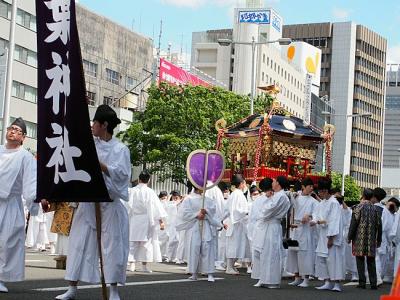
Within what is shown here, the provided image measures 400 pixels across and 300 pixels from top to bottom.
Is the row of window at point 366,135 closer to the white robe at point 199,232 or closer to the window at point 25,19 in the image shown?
the window at point 25,19

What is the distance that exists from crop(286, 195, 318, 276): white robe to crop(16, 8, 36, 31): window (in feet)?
126

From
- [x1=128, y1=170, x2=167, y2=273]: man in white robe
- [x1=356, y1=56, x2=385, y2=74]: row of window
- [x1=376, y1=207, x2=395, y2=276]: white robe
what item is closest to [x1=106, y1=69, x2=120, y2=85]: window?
[x1=376, y1=207, x2=395, y2=276]: white robe

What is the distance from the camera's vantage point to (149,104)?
41688 mm

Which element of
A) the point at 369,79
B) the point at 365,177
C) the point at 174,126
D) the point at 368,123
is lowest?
the point at 174,126

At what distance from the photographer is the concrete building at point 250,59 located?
9600 centimetres

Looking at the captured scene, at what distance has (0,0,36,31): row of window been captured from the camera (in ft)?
160

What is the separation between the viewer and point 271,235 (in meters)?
13.2

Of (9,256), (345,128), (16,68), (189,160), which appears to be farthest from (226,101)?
(345,128)

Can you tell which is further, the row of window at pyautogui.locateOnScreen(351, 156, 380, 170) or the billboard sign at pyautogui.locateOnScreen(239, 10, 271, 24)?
the row of window at pyautogui.locateOnScreen(351, 156, 380, 170)

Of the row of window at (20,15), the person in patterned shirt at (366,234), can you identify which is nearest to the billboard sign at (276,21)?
the row of window at (20,15)

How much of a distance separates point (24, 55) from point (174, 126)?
14.7 m

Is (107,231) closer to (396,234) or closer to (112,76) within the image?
(396,234)

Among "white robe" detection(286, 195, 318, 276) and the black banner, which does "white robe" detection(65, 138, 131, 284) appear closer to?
the black banner

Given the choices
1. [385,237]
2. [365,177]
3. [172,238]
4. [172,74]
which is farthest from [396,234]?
[365,177]
